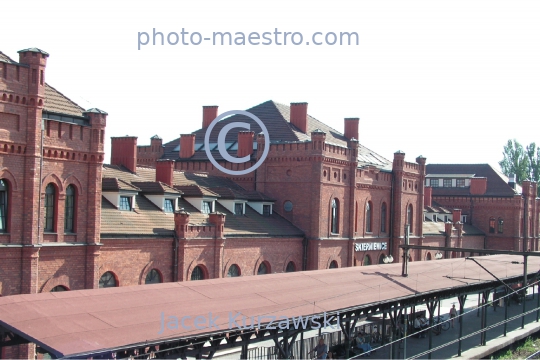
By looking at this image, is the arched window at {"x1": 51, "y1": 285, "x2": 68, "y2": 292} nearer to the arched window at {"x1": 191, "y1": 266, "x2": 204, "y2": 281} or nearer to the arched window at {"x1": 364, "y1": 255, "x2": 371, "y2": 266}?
the arched window at {"x1": 191, "y1": 266, "x2": 204, "y2": 281}

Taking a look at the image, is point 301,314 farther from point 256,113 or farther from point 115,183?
point 256,113

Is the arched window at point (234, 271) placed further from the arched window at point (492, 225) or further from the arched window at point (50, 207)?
the arched window at point (492, 225)

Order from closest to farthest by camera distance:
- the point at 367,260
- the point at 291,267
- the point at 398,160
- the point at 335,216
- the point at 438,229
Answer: the point at 291,267
the point at 335,216
the point at 367,260
the point at 398,160
the point at 438,229

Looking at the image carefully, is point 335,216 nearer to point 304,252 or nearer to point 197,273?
point 304,252

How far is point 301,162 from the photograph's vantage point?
37875 millimetres

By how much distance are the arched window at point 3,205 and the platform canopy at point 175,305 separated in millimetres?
4507

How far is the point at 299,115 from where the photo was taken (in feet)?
138

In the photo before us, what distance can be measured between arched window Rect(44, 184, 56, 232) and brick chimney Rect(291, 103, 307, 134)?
857 inches

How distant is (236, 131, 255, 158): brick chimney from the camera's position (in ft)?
130

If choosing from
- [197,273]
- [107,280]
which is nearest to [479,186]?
[197,273]

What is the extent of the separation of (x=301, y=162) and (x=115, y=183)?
12974mm

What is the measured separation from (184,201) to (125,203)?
4.66 metres

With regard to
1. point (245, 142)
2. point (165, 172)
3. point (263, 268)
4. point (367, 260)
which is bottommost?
point (367, 260)

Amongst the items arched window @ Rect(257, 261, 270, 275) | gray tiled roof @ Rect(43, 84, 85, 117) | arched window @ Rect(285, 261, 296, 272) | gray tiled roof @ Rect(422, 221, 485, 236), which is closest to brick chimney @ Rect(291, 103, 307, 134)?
arched window @ Rect(285, 261, 296, 272)
